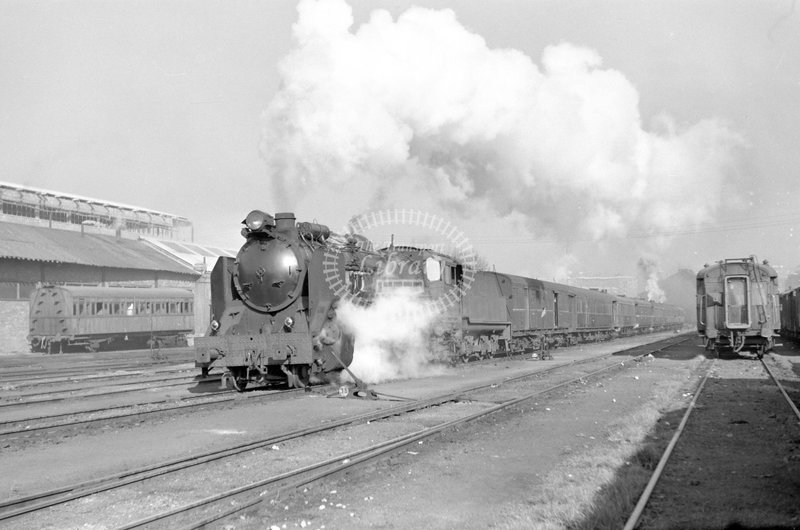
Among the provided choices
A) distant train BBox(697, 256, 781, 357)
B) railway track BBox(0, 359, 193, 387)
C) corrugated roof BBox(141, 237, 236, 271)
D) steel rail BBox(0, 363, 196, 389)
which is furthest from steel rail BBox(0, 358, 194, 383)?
corrugated roof BBox(141, 237, 236, 271)

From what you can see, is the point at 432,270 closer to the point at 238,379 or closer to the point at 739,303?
the point at 238,379

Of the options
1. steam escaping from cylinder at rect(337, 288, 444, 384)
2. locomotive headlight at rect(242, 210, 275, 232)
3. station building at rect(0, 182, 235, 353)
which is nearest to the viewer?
locomotive headlight at rect(242, 210, 275, 232)

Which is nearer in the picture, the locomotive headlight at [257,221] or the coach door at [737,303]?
the locomotive headlight at [257,221]

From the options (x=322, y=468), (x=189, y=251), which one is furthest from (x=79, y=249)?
(x=322, y=468)

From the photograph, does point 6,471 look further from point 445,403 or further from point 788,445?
point 788,445

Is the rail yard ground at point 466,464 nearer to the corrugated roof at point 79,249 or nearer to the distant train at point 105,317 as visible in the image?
the distant train at point 105,317

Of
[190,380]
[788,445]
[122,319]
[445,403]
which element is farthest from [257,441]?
[122,319]

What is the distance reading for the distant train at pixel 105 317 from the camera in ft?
105

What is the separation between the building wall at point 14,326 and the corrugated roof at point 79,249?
2.36 metres

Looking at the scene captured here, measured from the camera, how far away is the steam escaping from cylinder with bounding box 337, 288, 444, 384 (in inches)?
595

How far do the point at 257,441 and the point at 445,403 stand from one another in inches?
181

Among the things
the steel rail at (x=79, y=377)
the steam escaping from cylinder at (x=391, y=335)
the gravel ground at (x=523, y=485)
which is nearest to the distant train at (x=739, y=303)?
the steam escaping from cylinder at (x=391, y=335)

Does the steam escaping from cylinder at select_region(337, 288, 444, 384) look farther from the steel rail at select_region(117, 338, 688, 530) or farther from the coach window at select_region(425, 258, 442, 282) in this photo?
the steel rail at select_region(117, 338, 688, 530)

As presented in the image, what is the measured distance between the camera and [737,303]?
869 inches
